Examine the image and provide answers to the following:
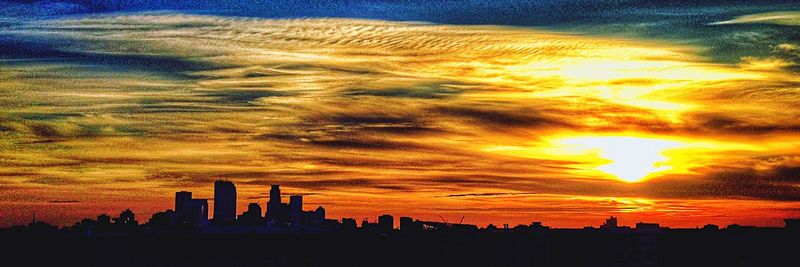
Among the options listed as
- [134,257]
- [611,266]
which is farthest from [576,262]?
[134,257]

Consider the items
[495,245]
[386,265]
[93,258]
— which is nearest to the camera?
[93,258]

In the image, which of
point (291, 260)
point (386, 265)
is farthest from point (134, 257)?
point (386, 265)

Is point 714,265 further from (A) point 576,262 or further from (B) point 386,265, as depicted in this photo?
(B) point 386,265

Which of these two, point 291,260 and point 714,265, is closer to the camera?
point 291,260

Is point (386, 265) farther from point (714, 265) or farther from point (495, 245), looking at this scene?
point (714, 265)

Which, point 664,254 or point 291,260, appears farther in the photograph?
point 664,254

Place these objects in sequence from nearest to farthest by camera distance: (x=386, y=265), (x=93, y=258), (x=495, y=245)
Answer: (x=93, y=258) → (x=386, y=265) → (x=495, y=245)
